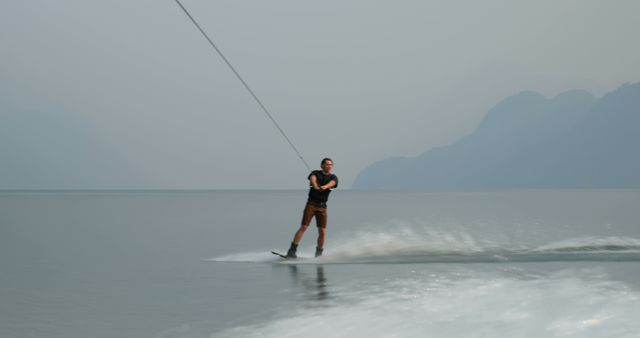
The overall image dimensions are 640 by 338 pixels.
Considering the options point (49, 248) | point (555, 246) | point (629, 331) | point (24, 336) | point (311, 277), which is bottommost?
point (629, 331)

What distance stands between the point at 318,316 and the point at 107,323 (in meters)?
2.43

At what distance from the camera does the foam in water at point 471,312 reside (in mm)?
7473

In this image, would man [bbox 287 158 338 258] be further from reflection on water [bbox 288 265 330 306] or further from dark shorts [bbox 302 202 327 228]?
reflection on water [bbox 288 265 330 306]

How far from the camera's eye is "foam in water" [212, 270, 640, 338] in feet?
24.5

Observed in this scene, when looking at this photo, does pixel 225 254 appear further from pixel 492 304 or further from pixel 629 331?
pixel 629 331

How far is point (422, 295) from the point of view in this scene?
990 cm

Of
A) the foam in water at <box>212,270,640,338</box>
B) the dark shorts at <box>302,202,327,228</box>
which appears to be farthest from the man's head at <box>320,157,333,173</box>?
the foam in water at <box>212,270,640,338</box>

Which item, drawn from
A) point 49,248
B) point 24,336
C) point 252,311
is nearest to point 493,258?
point 252,311

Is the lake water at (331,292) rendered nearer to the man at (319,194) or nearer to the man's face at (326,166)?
the man at (319,194)

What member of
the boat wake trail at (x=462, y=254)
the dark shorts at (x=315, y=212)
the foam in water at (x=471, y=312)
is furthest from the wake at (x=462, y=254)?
the foam in water at (x=471, y=312)

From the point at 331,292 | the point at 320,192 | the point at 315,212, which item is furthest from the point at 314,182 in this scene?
the point at 331,292

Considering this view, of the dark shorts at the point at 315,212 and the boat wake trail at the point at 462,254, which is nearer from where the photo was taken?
the boat wake trail at the point at 462,254

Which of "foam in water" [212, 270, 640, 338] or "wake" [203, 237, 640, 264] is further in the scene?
"wake" [203, 237, 640, 264]

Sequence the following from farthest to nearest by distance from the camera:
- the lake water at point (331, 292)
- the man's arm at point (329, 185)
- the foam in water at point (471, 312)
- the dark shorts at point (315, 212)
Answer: the dark shorts at point (315, 212)
the man's arm at point (329, 185)
the lake water at point (331, 292)
the foam in water at point (471, 312)
